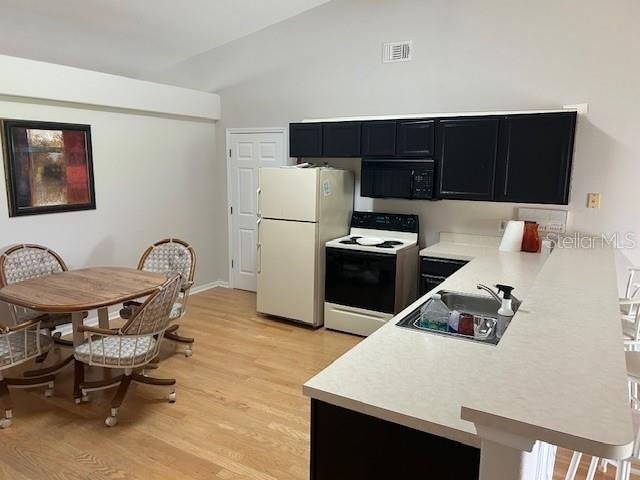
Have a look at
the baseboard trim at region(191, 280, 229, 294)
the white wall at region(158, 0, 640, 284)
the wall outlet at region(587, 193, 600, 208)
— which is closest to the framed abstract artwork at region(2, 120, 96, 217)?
the baseboard trim at region(191, 280, 229, 294)

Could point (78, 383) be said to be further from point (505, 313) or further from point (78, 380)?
point (505, 313)

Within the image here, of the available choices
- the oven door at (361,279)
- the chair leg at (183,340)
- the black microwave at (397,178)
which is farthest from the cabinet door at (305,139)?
the chair leg at (183,340)

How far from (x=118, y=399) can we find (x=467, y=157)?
3.23m

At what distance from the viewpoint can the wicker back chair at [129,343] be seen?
278 centimetres

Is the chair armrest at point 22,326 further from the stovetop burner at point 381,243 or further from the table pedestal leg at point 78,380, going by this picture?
the stovetop burner at point 381,243

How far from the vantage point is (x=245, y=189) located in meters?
5.57

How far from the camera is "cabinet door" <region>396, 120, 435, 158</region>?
3939mm

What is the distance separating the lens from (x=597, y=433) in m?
0.83

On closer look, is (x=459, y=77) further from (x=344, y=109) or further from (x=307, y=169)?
(x=307, y=169)

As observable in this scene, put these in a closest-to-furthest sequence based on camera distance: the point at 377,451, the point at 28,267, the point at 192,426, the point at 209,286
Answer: the point at 377,451
the point at 192,426
the point at 28,267
the point at 209,286

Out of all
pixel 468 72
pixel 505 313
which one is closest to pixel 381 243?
pixel 468 72

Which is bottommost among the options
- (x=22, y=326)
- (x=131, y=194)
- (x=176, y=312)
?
(x=176, y=312)

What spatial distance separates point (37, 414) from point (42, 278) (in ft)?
3.51

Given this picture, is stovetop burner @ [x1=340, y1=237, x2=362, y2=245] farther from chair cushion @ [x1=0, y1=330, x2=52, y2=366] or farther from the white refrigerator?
chair cushion @ [x1=0, y1=330, x2=52, y2=366]
